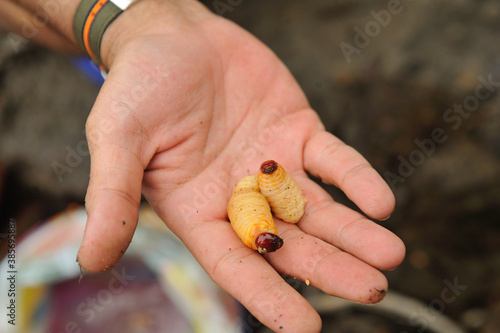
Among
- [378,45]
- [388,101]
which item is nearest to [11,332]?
[388,101]

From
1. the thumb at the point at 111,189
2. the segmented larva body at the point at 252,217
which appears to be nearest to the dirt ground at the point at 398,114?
the segmented larva body at the point at 252,217

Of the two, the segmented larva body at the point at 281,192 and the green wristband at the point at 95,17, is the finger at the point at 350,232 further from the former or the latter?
the green wristband at the point at 95,17

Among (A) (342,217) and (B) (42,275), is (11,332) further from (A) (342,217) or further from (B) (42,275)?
(A) (342,217)

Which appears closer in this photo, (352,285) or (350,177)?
(352,285)

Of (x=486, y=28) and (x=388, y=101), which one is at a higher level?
(x=486, y=28)

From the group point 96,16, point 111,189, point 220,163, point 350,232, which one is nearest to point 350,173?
point 350,232

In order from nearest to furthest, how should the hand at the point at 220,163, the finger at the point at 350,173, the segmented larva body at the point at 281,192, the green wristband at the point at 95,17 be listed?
the hand at the point at 220,163
the finger at the point at 350,173
the segmented larva body at the point at 281,192
the green wristband at the point at 95,17
